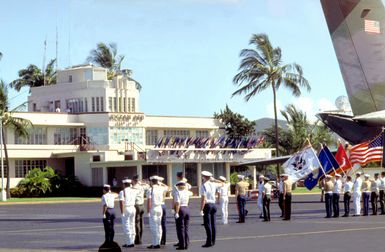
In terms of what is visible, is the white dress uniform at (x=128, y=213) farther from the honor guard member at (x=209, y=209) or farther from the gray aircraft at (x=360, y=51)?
the gray aircraft at (x=360, y=51)

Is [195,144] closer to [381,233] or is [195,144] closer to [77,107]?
[77,107]

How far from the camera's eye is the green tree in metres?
78.4

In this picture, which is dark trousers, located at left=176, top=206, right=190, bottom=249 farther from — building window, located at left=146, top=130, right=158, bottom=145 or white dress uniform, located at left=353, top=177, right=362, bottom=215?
building window, located at left=146, top=130, right=158, bottom=145

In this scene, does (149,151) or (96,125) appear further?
(96,125)

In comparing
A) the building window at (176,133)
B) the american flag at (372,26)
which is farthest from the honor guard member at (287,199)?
the building window at (176,133)

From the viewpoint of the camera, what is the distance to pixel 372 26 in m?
23.7

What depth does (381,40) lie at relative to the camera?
77.5 ft

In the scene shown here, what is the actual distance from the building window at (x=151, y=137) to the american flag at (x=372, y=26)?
49039mm

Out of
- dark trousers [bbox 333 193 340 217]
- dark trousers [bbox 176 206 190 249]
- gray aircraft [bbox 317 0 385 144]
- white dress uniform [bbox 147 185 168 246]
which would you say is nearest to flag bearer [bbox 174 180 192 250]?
dark trousers [bbox 176 206 190 249]

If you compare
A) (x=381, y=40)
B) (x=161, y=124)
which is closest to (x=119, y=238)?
(x=381, y=40)

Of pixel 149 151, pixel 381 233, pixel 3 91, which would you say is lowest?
pixel 381 233

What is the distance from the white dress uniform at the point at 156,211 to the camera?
60.0 feet

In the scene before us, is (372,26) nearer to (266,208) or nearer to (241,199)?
(241,199)

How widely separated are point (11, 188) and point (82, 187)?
220 inches
